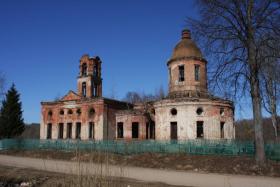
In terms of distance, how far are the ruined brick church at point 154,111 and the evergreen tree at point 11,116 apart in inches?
192

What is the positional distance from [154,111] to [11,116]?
866 inches

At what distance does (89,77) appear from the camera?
4056 cm

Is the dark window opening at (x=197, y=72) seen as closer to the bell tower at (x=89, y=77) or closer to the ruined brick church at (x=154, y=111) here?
the ruined brick church at (x=154, y=111)

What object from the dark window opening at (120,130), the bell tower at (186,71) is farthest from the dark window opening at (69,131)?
the bell tower at (186,71)

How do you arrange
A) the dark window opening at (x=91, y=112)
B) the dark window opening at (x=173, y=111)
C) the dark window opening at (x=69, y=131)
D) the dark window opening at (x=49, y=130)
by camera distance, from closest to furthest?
the dark window opening at (x=173, y=111)
the dark window opening at (x=91, y=112)
the dark window opening at (x=69, y=131)
the dark window opening at (x=49, y=130)

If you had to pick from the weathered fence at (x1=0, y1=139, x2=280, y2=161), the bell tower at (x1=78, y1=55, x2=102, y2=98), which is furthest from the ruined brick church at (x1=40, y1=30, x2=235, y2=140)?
the weathered fence at (x1=0, y1=139, x2=280, y2=161)

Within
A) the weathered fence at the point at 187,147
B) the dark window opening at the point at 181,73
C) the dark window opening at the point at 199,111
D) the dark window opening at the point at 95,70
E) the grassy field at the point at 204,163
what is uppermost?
the dark window opening at the point at 95,70

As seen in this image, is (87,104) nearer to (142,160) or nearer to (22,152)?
(22,152)

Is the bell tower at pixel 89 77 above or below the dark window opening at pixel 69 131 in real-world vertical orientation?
above

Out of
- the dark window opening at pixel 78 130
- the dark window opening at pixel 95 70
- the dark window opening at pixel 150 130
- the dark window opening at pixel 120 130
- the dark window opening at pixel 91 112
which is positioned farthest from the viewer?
the dark window opening at pixel 95 70

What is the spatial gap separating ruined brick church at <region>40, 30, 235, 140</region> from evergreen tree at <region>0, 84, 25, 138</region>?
488 cm

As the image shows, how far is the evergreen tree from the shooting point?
42781 mm

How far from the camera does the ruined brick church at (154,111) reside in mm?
29203

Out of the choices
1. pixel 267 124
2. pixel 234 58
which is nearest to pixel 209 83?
pixel 234 58
